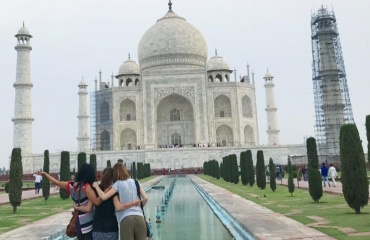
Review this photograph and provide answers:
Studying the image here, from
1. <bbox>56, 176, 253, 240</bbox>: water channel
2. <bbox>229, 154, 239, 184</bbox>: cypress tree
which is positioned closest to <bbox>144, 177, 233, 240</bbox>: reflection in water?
<bbox>56, 176, 253, 240</bbox>: water channel

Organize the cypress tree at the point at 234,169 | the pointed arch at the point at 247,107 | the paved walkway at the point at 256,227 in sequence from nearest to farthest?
the paved walkway at the point at 256,227 → the cypress tree at the point at 234,169 → the pointed arch at the point at 247,107

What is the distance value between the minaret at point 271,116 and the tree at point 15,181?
22983 millimetres

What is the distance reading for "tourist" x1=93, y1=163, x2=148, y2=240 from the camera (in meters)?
2.70

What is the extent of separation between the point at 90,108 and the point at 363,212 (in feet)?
88.0

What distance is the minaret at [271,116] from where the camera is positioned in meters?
29.9

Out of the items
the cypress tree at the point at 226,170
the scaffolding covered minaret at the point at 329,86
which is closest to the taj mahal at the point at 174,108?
the scaffolding covered minaret at the point at 329,86

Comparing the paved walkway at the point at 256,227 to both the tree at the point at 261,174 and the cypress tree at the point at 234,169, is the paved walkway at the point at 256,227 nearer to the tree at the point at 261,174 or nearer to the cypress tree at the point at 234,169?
the tree at the point at 261,174

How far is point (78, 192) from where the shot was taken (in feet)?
9.54

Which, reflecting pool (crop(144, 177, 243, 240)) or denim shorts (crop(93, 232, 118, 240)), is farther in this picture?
reflecting pool (crop(144, 177, 243, 240))

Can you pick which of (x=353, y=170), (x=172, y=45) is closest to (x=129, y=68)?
(x=172, y=45)

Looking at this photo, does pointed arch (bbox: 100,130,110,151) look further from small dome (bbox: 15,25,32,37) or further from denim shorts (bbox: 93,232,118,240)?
denim shorts (bbox: 93,232,118,240)

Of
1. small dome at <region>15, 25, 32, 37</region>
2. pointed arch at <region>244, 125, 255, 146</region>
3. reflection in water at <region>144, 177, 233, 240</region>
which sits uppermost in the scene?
small dome at <region>15, 25, 32, 37</region>

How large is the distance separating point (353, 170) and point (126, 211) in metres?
4.38

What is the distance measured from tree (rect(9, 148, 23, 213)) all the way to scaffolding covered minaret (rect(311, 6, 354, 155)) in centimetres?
2093
